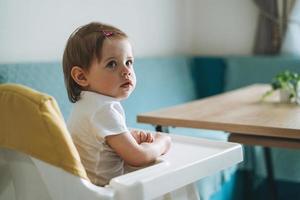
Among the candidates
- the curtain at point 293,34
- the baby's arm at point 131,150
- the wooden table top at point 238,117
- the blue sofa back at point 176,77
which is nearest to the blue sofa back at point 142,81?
the blue sofa back at point 176,77

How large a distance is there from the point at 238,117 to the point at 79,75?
27.1 inches

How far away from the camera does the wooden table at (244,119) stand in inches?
56.5

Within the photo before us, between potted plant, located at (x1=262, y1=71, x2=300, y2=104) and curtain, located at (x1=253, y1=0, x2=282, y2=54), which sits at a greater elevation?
curtain, located at (x1=253, y1=0, x2=282, y2=54)

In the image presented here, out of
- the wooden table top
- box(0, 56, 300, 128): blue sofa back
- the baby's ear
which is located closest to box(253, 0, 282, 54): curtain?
box(0, 56, 300, 128): blue sofa back

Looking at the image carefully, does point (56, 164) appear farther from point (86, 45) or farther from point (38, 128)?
point (86, 45)

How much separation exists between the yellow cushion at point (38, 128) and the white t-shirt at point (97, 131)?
118mm

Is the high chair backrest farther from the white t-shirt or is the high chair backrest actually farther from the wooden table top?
the wooden table top

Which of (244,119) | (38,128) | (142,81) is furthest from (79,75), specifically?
(142,81)

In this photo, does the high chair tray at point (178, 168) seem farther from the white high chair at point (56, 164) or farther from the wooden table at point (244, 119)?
the wooden table at point (244, 119)

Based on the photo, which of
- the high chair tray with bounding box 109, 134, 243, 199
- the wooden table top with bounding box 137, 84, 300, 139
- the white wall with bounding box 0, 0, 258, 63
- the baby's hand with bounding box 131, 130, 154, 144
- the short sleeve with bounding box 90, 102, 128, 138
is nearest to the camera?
the high chair tray with bounding box 109, 134, 243, 199

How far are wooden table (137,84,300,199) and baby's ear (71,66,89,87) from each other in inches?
21.1

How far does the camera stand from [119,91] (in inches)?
45.0

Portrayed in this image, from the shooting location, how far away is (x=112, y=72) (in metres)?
1.14

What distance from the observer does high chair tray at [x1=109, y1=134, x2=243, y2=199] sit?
0.93 m
